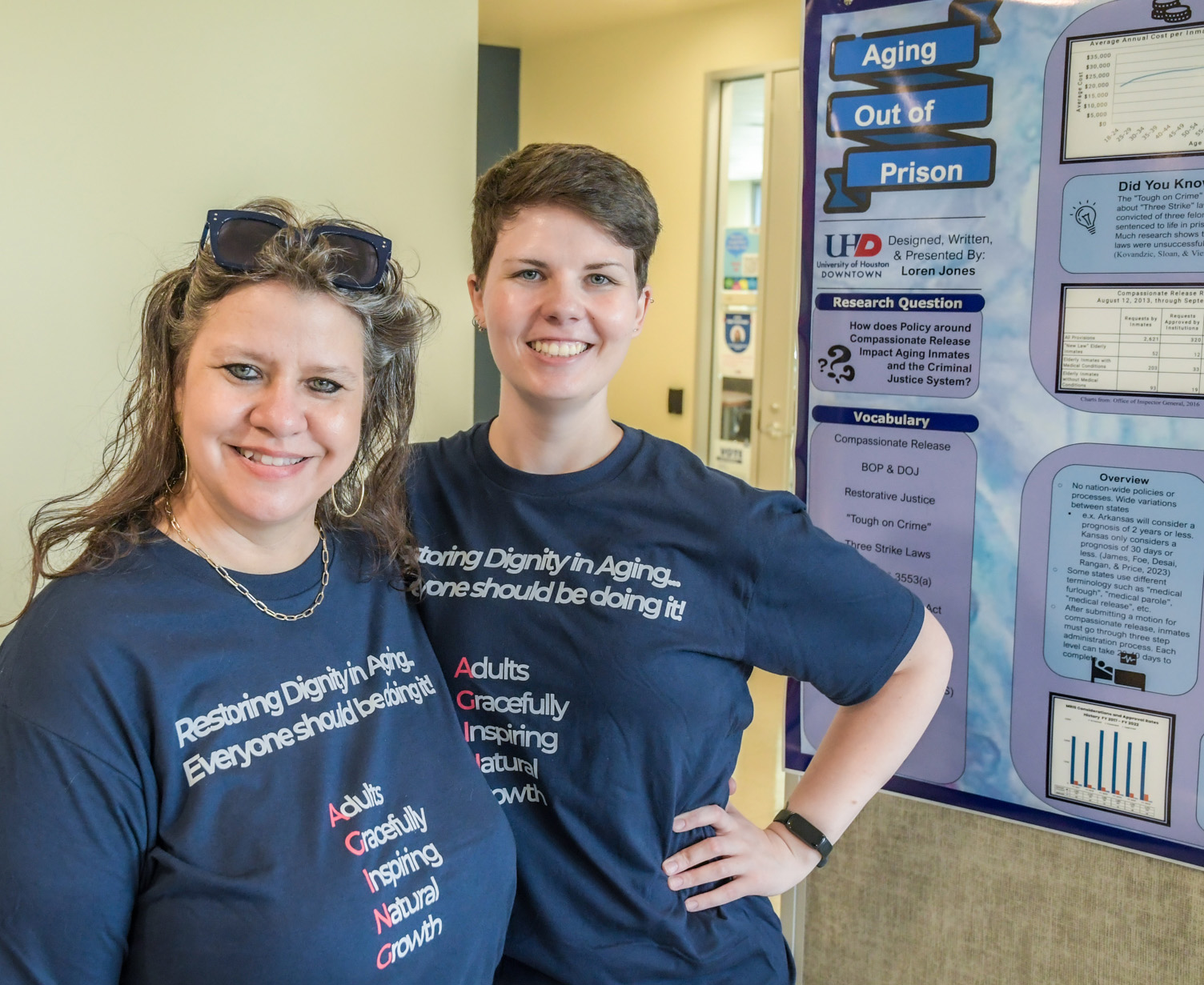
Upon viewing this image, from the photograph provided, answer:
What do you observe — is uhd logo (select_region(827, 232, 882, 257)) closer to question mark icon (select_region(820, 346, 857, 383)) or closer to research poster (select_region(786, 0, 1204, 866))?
research poster (select_region(786, 0, 1204, 866))

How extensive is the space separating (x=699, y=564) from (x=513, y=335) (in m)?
0.36

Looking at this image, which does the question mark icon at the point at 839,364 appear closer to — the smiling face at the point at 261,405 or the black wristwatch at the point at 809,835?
the black wristwatch at the point at 809,835

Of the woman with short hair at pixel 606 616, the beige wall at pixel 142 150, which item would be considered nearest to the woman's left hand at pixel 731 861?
the woman with short hair at pixel 606 616

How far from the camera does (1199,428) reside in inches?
54.8

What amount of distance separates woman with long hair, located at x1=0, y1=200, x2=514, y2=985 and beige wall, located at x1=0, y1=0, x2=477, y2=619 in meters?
Result: 0.82

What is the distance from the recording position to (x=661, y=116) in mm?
5312

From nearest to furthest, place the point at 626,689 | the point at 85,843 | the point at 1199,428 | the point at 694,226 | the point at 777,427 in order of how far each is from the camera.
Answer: the point at 85,843 → the point at 626,689 → the point at 1199,428 → the point at 777,427 → the point at 694,226

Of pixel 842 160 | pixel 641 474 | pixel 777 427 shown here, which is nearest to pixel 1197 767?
pixel 641 474

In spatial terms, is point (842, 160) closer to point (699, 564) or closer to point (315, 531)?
point (699, 564)

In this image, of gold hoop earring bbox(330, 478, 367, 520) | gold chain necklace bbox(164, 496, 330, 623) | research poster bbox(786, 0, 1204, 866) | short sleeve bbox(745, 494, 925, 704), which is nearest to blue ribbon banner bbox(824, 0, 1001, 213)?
research poster bbox(786, 0, 1204, 866)

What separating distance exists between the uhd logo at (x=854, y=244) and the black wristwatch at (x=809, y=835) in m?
0.85

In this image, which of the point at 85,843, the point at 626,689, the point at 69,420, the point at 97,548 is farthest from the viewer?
the point at 69,420

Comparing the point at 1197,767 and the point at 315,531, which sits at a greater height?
the point at 315,531

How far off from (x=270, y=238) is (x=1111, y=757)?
1325 millimetres
